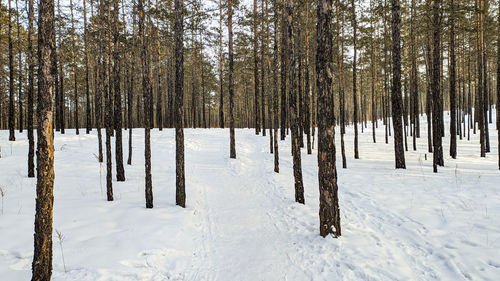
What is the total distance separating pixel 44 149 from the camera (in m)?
3.74

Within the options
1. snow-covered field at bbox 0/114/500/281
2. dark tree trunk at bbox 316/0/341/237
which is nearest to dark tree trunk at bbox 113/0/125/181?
snow-covered field at bbox 0/114/500/281

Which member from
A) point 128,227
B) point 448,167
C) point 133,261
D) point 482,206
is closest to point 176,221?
point 128,227

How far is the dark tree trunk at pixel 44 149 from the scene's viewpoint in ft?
12.2

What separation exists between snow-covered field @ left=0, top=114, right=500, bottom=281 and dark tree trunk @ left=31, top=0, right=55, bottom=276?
782 mm

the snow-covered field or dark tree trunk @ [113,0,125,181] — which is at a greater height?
dark tree trunk @ [113,0,125,181]

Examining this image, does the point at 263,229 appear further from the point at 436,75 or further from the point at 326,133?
the point at 436,75

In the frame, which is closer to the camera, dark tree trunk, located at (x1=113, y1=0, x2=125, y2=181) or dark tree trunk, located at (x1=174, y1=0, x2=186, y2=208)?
dark tree trunk, located at (x1=174, y1=0, x2=186, y2=208)

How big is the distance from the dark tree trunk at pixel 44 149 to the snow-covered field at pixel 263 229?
30.8 inches

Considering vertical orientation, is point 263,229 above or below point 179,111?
below

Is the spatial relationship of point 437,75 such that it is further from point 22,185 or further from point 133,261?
point 22,185

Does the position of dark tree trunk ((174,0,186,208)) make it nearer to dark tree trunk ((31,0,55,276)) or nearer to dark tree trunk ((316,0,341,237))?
dark tree trunk ((31,0,55,276))

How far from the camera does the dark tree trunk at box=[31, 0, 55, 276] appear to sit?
3732 mm

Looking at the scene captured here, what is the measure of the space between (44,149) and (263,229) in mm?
5482

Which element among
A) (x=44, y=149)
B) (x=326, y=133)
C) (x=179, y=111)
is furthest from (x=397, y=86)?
(x=44, y=149)
